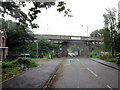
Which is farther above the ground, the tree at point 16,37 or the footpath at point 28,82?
the tree at point 16,37

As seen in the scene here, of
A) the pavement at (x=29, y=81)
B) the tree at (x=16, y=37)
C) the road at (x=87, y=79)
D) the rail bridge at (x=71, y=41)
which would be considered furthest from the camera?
the rail bridge at (x=71, y=41)

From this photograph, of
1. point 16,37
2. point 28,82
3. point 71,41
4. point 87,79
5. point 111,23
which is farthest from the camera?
point 71,41

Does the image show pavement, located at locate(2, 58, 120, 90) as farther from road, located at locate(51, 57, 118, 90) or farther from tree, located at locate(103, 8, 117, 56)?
tree, located at locate(103, 8, 117, 56)

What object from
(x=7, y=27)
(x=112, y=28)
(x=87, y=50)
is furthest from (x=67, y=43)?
(x=112, y=28)

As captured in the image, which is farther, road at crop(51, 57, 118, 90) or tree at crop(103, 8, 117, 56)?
tree at crop(103, 8, 117, 56)

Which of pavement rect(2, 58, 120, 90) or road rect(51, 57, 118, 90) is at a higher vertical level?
pavement rect(2, 58, 120, 90)

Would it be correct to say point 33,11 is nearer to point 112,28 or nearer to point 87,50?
point 112,28

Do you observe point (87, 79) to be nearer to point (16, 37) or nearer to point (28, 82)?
point (28, 82)

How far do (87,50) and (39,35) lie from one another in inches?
763

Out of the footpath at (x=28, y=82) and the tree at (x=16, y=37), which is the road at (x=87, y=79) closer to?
the footpath at (x=28, y=82)

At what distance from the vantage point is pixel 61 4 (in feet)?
40.7

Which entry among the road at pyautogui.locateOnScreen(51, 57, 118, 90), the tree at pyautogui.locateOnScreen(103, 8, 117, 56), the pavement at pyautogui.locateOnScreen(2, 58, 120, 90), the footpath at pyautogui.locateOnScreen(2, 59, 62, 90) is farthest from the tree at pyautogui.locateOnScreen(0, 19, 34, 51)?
the footpath at pyautogui.locateOnScreen(2, 59, 62, 90)

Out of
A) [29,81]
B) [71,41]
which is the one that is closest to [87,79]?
[29,81]

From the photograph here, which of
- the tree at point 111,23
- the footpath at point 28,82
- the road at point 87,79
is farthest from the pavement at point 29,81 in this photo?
the tree at point 111,23
